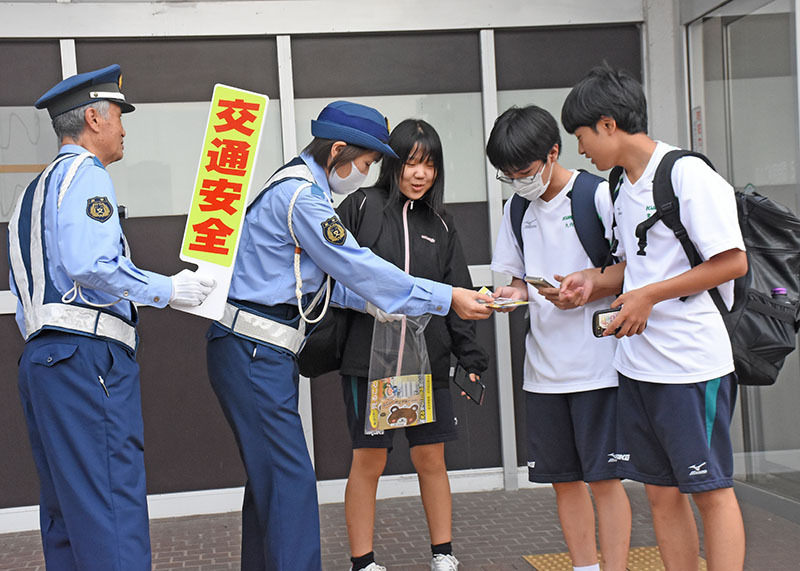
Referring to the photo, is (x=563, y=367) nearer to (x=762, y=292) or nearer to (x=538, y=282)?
(x=538, y=282)

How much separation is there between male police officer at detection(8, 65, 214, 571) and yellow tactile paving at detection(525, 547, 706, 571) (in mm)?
1927

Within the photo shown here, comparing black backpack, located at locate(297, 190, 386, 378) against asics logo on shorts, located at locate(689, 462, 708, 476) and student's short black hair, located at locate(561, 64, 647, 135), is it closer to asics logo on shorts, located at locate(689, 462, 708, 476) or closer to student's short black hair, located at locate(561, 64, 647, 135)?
student's short black hair, located at locate(561, 64, 647, 135)

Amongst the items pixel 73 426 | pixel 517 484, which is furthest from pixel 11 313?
pixel 517 484

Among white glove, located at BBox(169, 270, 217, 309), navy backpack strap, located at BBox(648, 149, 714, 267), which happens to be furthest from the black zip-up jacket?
navy backpack strap, located at BBox(648, 149, 714, 267)

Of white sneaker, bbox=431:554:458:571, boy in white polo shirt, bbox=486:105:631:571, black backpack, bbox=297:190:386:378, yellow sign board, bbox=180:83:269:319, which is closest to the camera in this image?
yellow sign board, bbox=180:83:269:319

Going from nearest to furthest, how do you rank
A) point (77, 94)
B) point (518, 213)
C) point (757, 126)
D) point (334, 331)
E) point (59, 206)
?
point (59, 206)
point (77, 94)
point (518, 213)
point (334, 331)
point (757, 126)

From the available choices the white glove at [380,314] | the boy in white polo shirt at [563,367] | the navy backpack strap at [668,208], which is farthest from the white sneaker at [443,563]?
the navy backpack strap at [668,208]

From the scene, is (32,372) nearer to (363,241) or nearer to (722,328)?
(363,241)

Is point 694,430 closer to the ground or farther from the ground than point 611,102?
closer to the ground

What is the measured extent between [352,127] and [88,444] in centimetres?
152

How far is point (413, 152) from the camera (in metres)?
3.99

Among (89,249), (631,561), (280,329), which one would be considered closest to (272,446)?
(280,329)

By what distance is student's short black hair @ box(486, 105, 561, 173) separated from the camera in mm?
3527

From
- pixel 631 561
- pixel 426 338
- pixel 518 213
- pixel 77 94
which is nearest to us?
pixel 77 94
